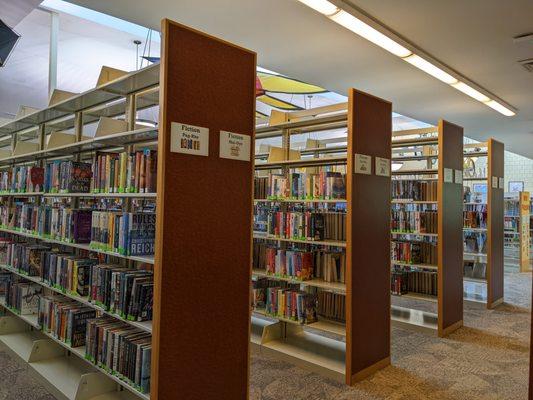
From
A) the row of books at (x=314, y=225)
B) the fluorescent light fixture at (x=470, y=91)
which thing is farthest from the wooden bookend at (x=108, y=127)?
the fluorescent light fixture at (x=470, y=91)

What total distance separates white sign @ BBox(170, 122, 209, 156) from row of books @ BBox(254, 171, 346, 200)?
67.4 inches

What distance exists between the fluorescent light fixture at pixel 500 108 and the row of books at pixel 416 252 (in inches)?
121

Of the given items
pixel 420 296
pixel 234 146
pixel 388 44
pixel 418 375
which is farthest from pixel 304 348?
pixel 388 44

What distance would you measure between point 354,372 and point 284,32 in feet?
10.9

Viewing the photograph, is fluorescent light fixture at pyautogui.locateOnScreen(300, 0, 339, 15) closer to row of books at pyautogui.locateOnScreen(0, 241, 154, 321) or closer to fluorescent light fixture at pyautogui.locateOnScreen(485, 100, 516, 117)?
row of books at pyautogui.locateOnScreen(0, 241, 154, 321)

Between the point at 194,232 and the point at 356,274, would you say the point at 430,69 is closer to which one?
the point at 356,274

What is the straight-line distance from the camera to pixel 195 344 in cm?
238

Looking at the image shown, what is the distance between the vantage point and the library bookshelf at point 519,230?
9.70 metres

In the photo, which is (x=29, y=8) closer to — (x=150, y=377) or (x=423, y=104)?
(x=150, y=377)

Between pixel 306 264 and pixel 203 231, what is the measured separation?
1.85 metres

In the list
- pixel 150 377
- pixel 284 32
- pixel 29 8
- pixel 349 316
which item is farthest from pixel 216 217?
pixel 29 8

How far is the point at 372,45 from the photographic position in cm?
466

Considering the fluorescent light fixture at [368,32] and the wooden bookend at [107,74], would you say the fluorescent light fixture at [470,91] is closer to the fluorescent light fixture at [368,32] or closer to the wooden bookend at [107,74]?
the fluorescent light fixture at [368,32]

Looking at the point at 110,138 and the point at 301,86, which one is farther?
the point at 301,86
